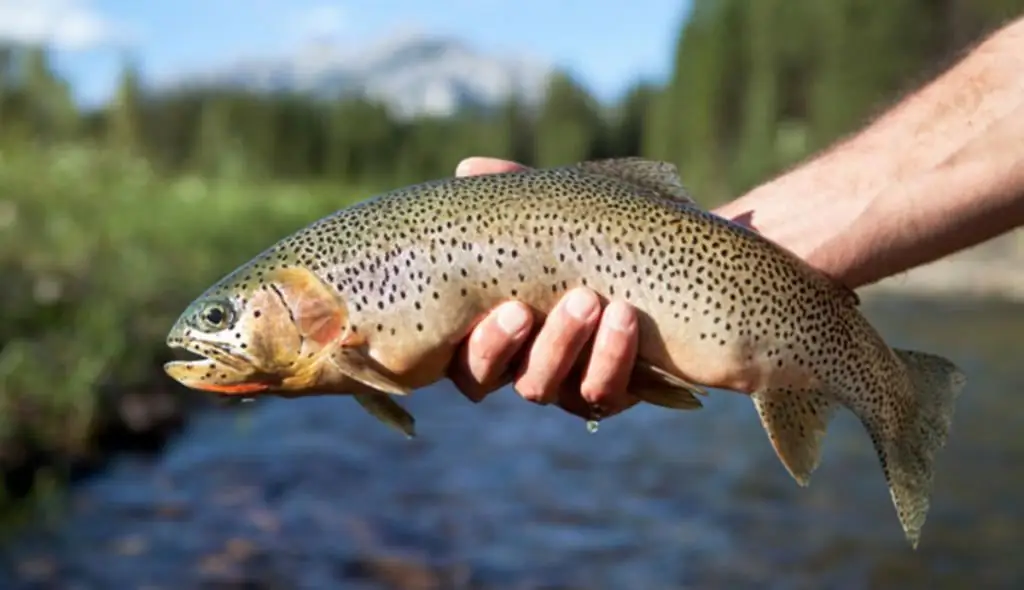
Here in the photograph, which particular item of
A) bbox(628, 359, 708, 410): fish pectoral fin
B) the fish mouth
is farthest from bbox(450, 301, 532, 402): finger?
the fish mouth

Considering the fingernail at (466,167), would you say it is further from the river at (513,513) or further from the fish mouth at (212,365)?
the river at (513,513)

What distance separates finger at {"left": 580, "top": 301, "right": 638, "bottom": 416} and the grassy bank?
21.7 feet

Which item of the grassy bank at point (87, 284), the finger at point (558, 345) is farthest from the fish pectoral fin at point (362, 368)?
the grassy bank at point (87, 284)

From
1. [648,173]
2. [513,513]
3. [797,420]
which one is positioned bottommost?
[513,513]

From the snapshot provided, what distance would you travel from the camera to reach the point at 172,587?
7.79 m

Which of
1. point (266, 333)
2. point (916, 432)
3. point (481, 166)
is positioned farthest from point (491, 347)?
point (916, 432)

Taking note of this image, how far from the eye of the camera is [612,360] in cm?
321

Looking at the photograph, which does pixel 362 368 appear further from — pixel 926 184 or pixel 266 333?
pixel 926 184

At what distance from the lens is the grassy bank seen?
9.37 metres

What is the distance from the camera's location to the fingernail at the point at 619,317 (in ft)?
10.2

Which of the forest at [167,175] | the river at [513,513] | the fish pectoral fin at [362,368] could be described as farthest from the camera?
the forest at [167,175]

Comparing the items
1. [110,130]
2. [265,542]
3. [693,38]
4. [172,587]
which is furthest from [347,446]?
[693,38]

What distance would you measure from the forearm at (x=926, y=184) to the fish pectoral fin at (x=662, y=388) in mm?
738

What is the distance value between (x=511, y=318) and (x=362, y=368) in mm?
466
